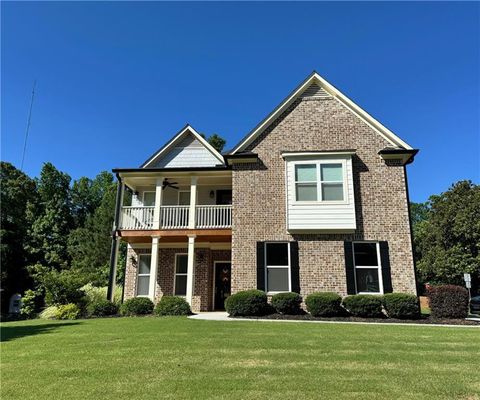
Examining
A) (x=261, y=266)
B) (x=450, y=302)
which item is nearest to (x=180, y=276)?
(x=261, y=266)

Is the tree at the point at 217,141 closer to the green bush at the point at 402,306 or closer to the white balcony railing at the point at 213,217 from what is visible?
the white balcony railing at the point at 213,217

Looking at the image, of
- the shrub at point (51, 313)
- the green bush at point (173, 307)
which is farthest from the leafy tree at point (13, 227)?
the green bush at point (173, 307)

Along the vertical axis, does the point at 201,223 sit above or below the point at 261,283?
above

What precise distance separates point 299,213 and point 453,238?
3081 cm

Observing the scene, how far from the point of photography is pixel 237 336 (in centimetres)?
A: 866

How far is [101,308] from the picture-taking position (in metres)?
15.2

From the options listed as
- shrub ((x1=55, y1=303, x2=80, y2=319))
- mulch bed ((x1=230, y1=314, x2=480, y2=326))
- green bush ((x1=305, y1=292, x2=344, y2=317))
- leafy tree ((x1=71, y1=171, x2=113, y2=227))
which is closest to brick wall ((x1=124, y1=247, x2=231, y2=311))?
shrub ((x1=55, y1=303, x2=80, y2=319))

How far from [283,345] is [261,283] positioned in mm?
6743

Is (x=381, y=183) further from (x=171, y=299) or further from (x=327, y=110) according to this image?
(x=171, y=299)

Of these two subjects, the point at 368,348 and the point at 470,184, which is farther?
the point at 470,184

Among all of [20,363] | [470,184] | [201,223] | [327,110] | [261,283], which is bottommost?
[20,363]

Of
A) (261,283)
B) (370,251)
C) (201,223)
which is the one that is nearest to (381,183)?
(370,251)

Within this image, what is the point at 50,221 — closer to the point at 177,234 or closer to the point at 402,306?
the point at 177,234

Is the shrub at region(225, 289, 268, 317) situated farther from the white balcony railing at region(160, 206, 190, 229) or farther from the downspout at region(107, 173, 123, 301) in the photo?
the downspout at region(107, 173, 123, 301)
